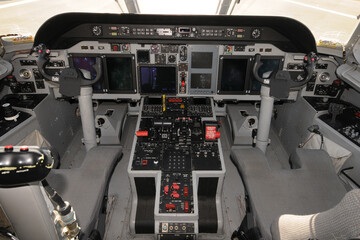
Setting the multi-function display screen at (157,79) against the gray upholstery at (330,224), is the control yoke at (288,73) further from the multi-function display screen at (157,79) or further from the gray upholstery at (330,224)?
the gray upholstery at (330,224)

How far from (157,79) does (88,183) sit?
142 centimetres

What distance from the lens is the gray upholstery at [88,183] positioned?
74.7 inches

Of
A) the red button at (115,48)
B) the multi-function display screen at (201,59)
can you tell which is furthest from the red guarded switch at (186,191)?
the red button at (115,48)

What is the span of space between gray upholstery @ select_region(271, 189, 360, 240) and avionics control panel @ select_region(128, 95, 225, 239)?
2.68 ft

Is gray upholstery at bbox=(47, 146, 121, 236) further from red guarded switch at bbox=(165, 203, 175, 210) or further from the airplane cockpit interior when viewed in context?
red guarded switch at bbox=(165, 203, 175, 210)

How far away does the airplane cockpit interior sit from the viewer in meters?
2.12

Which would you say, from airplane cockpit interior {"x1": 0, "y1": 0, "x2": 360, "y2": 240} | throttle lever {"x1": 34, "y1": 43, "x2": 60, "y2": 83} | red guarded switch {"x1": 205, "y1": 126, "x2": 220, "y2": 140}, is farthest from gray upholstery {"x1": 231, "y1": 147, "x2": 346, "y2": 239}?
throttle lever {"x1": 34, "y1": 43, "x2": 60, "y2": 83}

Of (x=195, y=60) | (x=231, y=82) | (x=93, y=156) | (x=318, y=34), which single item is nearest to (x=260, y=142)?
(x=231, y=82)

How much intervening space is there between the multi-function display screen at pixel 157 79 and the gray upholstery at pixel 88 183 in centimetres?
94

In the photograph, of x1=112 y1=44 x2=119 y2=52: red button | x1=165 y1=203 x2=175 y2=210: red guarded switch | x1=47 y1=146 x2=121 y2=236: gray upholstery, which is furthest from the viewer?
x1=112 y1=44 x2=119 y2=52: red button

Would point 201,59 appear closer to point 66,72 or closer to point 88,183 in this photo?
point 66,72

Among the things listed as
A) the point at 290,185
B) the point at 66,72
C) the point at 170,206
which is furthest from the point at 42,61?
the point at 290,185

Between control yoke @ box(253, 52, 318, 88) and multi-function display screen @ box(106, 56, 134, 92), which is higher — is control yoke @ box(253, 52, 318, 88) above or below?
above

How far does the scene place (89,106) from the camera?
2.54 meters
